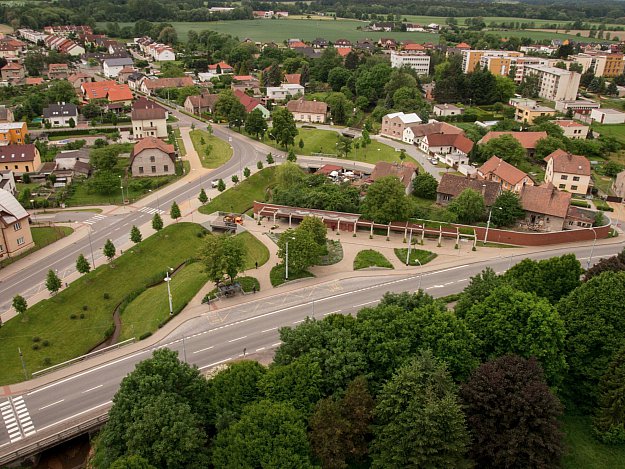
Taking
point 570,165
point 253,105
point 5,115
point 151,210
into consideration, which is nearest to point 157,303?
point 151,210

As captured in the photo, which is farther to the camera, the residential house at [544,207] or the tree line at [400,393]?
the residential house at [544,207]

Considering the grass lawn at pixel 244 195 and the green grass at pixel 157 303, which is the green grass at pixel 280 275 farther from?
the grass lawn at pixel 244 195

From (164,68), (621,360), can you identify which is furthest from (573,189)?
(164,68)

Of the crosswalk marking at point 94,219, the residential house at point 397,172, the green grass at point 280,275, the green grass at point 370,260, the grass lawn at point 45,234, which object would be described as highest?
the residential house at point 397,172

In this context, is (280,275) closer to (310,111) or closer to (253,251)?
(253,251)

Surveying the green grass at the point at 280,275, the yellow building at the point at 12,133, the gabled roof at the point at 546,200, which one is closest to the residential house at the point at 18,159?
the yellow building at the point at 12,133

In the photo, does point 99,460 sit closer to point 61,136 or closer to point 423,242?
point 423,242

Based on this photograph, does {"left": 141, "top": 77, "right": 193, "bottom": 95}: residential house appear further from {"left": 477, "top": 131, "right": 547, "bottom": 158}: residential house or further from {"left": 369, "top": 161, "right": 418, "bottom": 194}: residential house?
{"left": 477, "top": 131, "right": 547, "bottom": 158}: residential house
